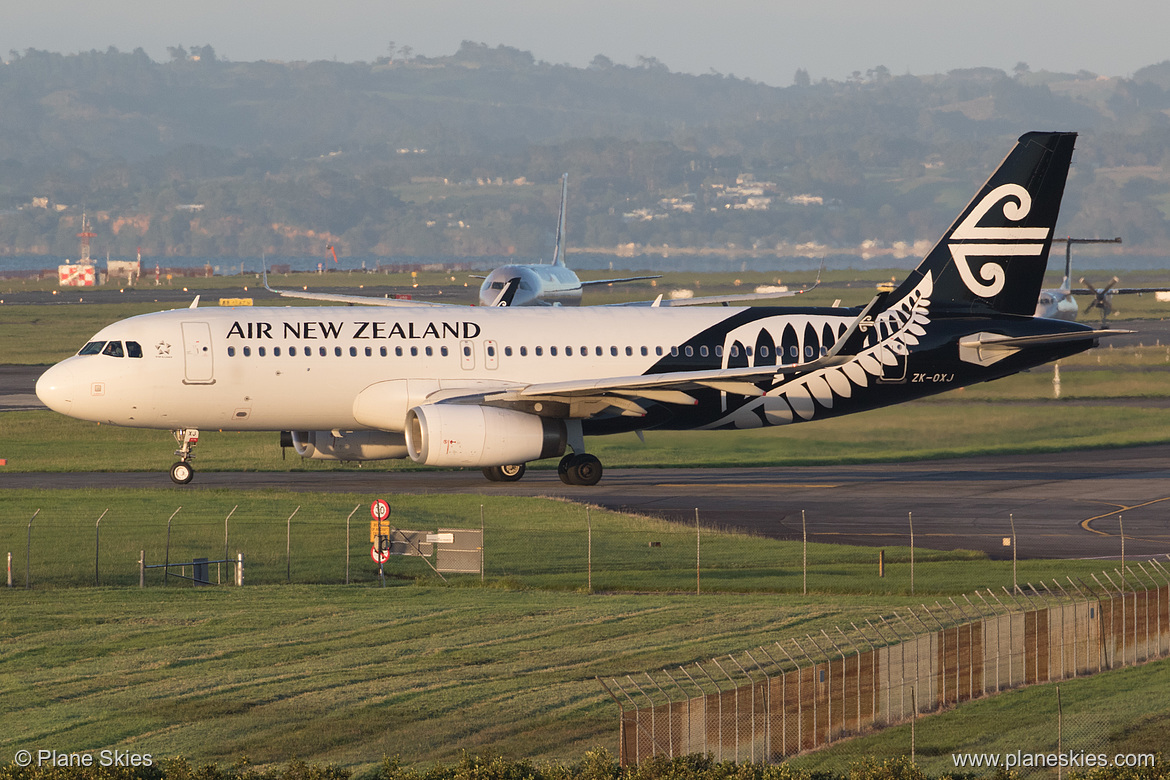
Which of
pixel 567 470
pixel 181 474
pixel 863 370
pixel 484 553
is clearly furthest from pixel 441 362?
pixel 863 370

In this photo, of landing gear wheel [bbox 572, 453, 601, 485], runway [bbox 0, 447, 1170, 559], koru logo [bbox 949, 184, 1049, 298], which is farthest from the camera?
koru logo [bbox 949, 184, 1049, 298]

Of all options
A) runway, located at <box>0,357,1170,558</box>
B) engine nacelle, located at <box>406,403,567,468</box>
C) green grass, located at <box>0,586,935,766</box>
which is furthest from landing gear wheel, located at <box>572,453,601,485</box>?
green grass, located at <box>0,586,935,766</box>

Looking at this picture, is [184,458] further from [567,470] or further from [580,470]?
[580,470]

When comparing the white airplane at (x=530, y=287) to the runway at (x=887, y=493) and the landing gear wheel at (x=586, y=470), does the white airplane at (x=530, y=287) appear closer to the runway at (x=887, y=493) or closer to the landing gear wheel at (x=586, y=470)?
the runway at (x=887, y=493)

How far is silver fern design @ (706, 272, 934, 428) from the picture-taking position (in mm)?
50188

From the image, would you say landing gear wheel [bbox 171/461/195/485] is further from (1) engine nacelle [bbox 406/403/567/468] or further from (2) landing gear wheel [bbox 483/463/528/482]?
(2) landing gear wheel [bbox 483/463/528/482]

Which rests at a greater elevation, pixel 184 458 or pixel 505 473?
pixel 184 458

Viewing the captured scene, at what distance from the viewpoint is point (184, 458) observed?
50656mm

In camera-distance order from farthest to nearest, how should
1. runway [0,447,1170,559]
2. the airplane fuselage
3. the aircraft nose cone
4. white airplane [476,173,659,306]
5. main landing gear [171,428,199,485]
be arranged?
white airplane [476,173,659,306] → main landing gear [171,428,199,485] → the airplane fuselage → the aircraft nose cone → runway [0,447,1170,559]

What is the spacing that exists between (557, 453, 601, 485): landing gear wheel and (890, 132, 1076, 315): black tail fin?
11.8 metres

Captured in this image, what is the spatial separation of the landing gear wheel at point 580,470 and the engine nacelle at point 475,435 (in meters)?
2.63

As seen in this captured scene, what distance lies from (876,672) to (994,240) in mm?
32088

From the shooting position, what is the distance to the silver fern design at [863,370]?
165 feet

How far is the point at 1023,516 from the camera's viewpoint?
147 ft
